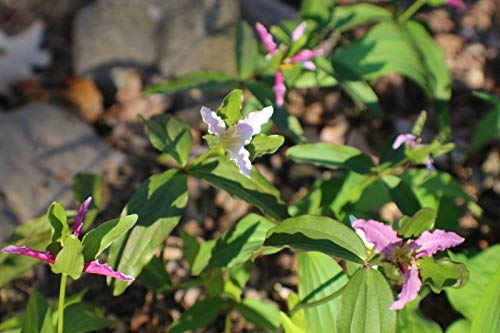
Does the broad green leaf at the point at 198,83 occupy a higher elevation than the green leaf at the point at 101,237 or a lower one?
lower

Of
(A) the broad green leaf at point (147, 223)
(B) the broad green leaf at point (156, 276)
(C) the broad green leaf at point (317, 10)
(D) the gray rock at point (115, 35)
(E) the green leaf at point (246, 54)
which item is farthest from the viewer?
(D) the gray rock at point (115, 35)

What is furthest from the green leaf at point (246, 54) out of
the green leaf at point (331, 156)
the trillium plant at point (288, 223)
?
the green leaf at point (331, 156)

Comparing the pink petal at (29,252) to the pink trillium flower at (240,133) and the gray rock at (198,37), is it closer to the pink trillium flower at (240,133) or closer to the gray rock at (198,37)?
the pink trillium flower at (240,133)

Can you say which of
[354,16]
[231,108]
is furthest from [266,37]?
[354,16]

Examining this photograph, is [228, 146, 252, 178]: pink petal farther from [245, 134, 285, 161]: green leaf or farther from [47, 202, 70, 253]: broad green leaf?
[47, 202, 70, 253]: broad green leaf

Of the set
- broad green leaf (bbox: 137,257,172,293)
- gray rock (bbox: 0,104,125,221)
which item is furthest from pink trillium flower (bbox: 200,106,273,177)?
gray rock (bbox: 0,104,125,221)

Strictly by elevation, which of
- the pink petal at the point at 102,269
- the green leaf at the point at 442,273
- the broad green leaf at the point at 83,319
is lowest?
the broad green leaf at the point at 83,319
